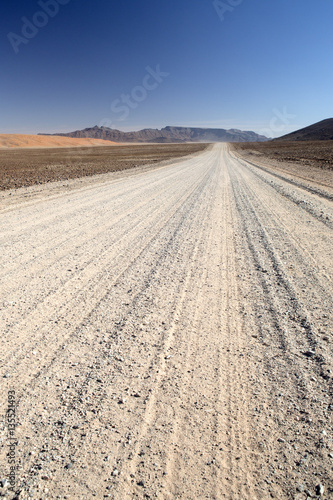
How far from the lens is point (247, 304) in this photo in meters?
3.90

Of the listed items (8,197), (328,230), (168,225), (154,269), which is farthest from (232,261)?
(8,197)

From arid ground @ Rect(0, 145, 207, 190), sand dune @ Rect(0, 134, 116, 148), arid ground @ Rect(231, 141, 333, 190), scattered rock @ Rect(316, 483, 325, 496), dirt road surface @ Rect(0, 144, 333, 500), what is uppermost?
scattered rock @ Rect(316, 483, 325, 496)

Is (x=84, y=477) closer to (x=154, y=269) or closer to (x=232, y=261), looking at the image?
(x=154, y=269)

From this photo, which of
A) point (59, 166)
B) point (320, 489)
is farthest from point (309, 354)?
point (59, 166)

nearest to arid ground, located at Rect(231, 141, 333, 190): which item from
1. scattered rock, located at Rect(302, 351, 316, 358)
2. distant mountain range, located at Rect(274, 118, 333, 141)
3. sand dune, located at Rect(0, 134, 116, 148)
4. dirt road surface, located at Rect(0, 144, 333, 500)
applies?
dirt road surface, located at Rect(0, 144, 333, 500)

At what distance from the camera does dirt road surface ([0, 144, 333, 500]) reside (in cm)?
192

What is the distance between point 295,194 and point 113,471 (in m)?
11.5

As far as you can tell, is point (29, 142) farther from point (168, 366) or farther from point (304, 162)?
point (168, 366)

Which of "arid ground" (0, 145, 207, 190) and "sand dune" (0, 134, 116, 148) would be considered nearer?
"arid ground" (0, 145, 207, 190)

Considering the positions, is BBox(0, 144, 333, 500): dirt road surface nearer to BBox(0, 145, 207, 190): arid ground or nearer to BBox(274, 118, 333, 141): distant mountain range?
BBox(0, 145, 207, 190): arid ground

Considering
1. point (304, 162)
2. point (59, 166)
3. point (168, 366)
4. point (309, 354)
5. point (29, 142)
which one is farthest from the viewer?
point (29, 142)

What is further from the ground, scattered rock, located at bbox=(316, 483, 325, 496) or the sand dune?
scattered rock, located at bbox=(316, 483, 325, 496)

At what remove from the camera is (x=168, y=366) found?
111 inches

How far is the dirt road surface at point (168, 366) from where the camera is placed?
192cm
